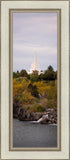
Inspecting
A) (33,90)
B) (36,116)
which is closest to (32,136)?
(36,116)

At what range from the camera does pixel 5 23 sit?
174 centimetres

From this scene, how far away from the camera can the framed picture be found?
173cm

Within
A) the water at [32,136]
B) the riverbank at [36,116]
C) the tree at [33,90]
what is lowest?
the water at [32,136]

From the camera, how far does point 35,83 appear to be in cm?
182

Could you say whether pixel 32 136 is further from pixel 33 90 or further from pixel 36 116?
pixel 33 90

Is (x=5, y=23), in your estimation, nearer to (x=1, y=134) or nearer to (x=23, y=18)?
(x=23, y=18)

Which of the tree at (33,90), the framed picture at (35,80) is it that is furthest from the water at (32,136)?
the tree at (33,90)

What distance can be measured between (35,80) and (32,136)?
0.50 metres

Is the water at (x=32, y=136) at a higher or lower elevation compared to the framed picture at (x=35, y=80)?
lower

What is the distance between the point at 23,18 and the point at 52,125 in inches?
39.0

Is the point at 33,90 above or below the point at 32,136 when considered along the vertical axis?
above

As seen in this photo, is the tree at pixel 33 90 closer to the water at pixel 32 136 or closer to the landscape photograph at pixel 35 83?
the landscape photograph at pixel 35 83

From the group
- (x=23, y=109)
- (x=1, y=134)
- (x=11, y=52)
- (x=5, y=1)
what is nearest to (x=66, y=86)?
(x=23, y=109)

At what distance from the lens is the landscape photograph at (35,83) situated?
1790 millimetres
